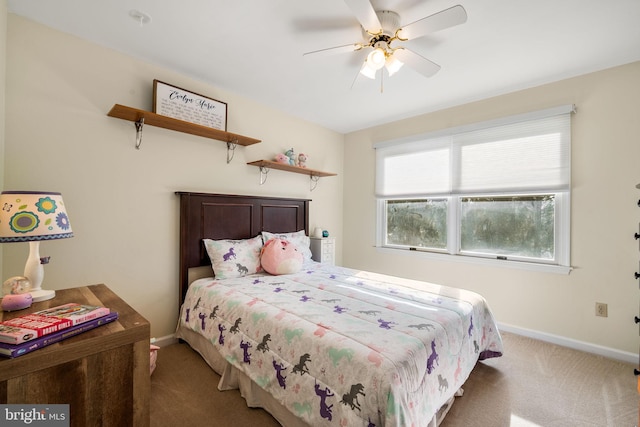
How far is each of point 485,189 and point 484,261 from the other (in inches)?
31.4

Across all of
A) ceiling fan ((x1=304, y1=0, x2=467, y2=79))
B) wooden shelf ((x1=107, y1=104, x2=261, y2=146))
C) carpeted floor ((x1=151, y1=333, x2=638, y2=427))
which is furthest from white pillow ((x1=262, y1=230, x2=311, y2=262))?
ceiling fan ((x1=304, y1=0, x2=467, y2=79))

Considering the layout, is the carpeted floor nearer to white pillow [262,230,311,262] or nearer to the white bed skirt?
the white bed skirt

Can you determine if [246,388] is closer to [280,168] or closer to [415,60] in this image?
[280,168]

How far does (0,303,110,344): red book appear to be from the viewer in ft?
2.93

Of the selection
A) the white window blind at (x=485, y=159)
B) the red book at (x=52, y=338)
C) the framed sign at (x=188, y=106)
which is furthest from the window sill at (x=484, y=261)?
the red book at (x=52, y=338)

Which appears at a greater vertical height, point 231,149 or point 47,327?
point 231,149

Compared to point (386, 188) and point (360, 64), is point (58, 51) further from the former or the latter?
point (386, 188)

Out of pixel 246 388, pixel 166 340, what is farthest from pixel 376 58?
pixel 166 340

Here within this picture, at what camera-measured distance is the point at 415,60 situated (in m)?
1.92

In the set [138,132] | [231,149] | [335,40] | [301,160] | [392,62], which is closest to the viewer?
[392,62]

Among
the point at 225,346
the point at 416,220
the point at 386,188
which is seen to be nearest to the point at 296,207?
the point at 386,188

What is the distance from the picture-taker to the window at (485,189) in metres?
2.65

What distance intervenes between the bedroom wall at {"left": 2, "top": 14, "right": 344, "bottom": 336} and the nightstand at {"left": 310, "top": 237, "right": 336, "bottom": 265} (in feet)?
4.32

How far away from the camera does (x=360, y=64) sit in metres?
2.38
